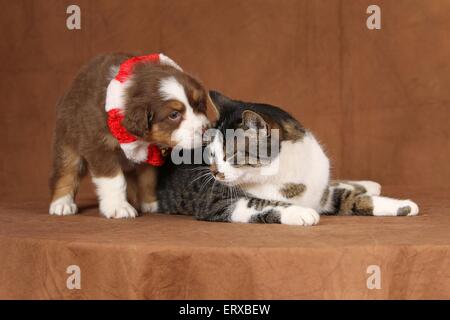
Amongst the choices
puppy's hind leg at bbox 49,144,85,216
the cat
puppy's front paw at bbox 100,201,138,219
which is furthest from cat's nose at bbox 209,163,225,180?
puppy's hind leg at bbox 49,144,85,216

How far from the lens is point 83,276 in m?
2.01

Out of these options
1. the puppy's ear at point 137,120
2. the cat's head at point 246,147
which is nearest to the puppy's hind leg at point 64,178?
the puppy's ear at point 137,120

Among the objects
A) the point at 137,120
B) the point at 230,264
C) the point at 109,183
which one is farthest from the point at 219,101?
the point at 230,264

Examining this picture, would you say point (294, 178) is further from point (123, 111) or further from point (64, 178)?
point (64, 178)

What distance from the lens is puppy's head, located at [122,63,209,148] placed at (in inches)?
98.0

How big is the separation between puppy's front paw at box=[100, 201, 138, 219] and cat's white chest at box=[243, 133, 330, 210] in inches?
20.1

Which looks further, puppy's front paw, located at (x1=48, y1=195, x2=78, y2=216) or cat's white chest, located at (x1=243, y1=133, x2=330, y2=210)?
puppy's front paw, located at (x1=48, y1=195, x2=78, y2=216)

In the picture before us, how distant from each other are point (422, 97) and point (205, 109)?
1.73 m

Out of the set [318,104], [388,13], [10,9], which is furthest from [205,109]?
[10,9]

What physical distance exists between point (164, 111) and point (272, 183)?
1.72 feet

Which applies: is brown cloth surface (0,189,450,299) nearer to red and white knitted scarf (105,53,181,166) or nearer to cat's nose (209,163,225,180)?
cat's nose (209,163,225,180)

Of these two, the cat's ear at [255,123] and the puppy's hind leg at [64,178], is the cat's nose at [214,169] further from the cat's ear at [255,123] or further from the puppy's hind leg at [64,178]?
the puppy's hind leg at [64,178]

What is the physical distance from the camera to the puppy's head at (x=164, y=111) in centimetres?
249

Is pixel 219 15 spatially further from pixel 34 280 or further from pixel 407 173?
pixel 34 280
